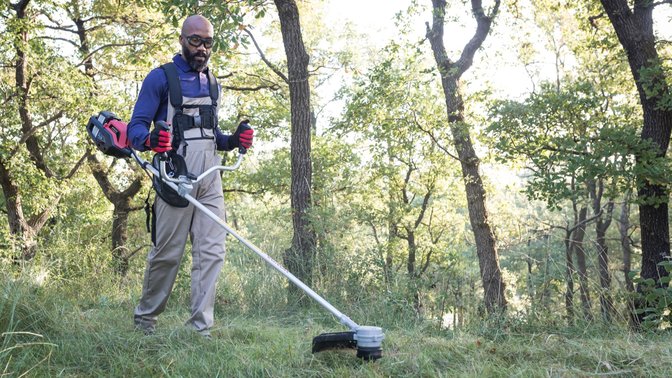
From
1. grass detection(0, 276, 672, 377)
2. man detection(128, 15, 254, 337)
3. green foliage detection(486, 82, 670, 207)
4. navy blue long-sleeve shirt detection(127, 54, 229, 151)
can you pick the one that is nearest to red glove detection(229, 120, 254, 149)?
man detection(128, 15, 254, 337)

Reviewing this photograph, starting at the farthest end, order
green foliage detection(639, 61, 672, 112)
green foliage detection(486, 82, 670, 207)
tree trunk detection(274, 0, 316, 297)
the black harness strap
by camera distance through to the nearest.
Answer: green foliage detection(486, 82, 670, 207) < green foliage detection(639, 61, 672, 112) < tree trunk detection(274, 0, 316, 297) < the black harness strap

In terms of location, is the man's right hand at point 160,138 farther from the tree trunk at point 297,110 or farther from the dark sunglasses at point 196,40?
the tree trunk at point 297,110

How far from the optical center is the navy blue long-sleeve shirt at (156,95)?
3871mm

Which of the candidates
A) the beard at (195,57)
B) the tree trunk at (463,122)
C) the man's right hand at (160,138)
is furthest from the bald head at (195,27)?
the tree trunk at (463,122)

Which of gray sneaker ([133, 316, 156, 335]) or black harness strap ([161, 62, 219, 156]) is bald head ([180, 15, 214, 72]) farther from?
gray sneaker ([133, 316, 156, 335])

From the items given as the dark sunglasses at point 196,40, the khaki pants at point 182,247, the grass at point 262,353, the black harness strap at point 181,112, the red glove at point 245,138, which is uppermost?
the dark sunglasses at point 196,40

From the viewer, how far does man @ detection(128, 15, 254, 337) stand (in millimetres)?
3998

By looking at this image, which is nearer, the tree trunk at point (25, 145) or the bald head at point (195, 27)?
the bald head at point (195, 27)

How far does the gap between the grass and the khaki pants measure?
26 centimetres

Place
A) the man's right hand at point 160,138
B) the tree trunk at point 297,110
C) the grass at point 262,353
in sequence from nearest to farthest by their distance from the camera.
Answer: the grass at point 262,353
the man's right hand at point 160,138
the tree trunk at point 297,110

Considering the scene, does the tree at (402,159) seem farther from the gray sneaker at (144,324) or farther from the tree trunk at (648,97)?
the tree trunk at (648,97)

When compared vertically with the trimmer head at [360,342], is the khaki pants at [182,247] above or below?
above

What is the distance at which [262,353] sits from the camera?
3359 mm

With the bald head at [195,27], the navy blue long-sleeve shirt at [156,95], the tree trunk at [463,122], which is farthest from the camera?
the tree trunk at [463,122]
